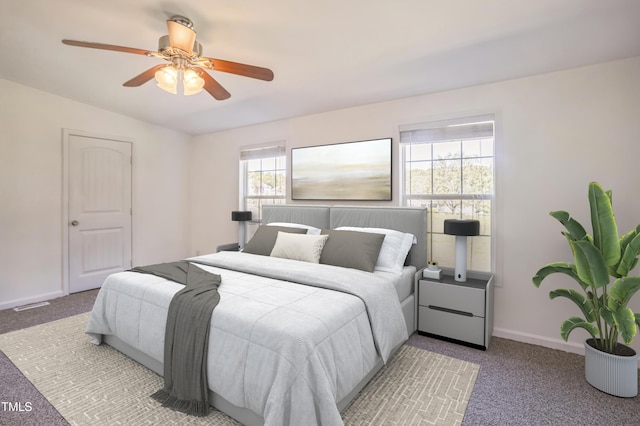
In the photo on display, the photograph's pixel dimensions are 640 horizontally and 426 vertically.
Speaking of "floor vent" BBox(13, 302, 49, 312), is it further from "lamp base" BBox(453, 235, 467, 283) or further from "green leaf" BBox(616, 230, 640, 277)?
"green leaf" BBox(616, 230, 640, 277)

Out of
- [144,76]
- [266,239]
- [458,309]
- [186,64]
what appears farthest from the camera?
[266,239]

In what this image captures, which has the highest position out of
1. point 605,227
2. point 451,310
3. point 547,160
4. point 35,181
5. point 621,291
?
point 547,160

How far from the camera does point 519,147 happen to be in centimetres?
289

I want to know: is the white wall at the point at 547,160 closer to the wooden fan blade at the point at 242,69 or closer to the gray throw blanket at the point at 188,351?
the wooden fan blade at the point at 242,69

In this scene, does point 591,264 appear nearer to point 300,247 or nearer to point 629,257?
point 629,257

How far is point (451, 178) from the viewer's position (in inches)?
130

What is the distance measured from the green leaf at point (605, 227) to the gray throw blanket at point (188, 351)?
8.57 ft

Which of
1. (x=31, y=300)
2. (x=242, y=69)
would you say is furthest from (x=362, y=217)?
(x=31, y=300)

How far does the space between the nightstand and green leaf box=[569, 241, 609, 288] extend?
0.73m

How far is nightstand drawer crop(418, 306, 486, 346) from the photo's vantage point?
270 cm

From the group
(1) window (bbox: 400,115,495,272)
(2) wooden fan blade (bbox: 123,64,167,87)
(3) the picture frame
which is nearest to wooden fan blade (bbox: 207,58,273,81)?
(2) wooden fan blade (bbox: 123,64,167,87)

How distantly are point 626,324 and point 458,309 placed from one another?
1095 millimetres

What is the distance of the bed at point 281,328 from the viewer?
1.50 meters

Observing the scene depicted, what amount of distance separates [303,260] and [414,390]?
148 centimetres
